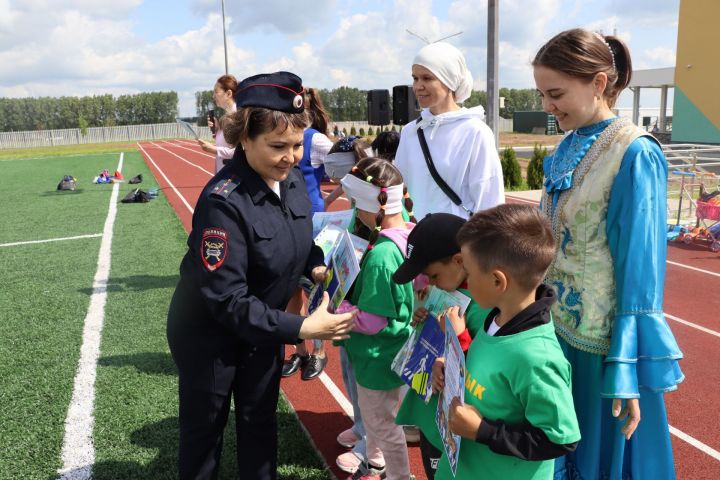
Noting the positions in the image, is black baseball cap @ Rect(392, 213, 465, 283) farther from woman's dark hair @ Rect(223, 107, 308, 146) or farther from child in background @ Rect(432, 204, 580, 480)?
woman's dark hair @ Rect(223, 107, 308, 146)

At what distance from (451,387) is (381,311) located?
703mm

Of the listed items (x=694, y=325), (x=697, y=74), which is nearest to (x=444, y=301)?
(x=694, y=325)

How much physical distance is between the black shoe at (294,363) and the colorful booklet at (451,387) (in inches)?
112

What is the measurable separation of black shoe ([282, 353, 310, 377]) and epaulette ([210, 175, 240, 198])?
8.92 ft

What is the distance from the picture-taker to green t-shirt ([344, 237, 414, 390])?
237cm

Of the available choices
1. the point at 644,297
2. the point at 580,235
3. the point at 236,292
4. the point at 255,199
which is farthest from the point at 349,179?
the point at 644,297

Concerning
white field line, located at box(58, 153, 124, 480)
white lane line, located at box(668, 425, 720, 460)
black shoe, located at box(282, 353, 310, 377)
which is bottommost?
white lane line, located at box(668, 425, 720, 460)

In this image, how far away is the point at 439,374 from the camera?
1.92 meters

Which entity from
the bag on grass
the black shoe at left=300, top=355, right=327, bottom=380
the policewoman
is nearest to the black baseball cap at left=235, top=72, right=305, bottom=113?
the policewoman

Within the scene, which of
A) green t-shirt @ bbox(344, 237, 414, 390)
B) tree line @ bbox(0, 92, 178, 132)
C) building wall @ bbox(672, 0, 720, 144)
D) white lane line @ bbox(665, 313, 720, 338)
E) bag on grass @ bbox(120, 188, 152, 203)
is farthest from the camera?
tree line @ bbox(0, 92, 178, 132)

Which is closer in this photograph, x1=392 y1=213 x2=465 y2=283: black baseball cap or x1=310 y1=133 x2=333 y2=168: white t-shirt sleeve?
x1=392 y1=213 x2=465 y2=283: black baseball cap

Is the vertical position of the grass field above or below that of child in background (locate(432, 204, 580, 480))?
below

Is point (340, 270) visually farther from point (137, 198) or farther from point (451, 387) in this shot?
point (137, 198)

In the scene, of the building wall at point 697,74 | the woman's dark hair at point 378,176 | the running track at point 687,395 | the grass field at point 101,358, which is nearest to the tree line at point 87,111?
the building wall at point 697,74
